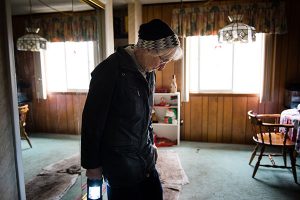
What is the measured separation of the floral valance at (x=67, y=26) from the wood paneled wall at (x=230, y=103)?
175 centimetres

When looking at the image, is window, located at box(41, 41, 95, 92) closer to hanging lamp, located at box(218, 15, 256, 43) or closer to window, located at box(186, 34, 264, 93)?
hanging lamp, located at box(218, 15, 256, 43)

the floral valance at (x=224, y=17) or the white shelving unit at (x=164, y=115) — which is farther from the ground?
the floral valance at (x=224, y=17)

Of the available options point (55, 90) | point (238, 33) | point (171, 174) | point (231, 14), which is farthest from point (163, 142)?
point (55, 90)

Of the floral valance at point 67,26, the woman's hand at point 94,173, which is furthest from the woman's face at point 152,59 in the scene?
the floral valance at point 67,26

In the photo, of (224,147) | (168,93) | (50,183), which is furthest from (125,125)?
(224,147)

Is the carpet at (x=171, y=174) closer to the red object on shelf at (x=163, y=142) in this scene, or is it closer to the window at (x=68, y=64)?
the red object on shelf at (x=163, y=142)

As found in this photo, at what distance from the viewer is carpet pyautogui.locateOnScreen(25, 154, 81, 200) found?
167cm

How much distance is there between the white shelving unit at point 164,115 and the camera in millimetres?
3828

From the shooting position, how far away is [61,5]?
1.99m

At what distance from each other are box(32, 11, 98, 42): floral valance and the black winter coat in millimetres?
905

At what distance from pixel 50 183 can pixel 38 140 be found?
433 mm

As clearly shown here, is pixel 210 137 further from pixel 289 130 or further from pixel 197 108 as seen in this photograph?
pixel 289 130

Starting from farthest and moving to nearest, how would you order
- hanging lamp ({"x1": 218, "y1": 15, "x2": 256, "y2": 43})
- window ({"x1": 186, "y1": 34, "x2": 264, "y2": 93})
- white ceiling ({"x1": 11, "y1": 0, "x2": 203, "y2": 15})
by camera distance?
window ({"x1": 186, "y1": 34, "x2": 264, "y2": 93}) < hanging lamp ({"x1": 218, "y1": 15, "x2": 256, "y2": 43}) < white ceiling ({"x1": 11, "y1": 0, "x2": 203, "y2": 15})

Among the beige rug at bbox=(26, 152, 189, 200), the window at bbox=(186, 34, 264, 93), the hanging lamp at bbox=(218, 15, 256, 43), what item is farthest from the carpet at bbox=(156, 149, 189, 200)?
the hanging lamp at bbox=(218, 15, 256, 43)
